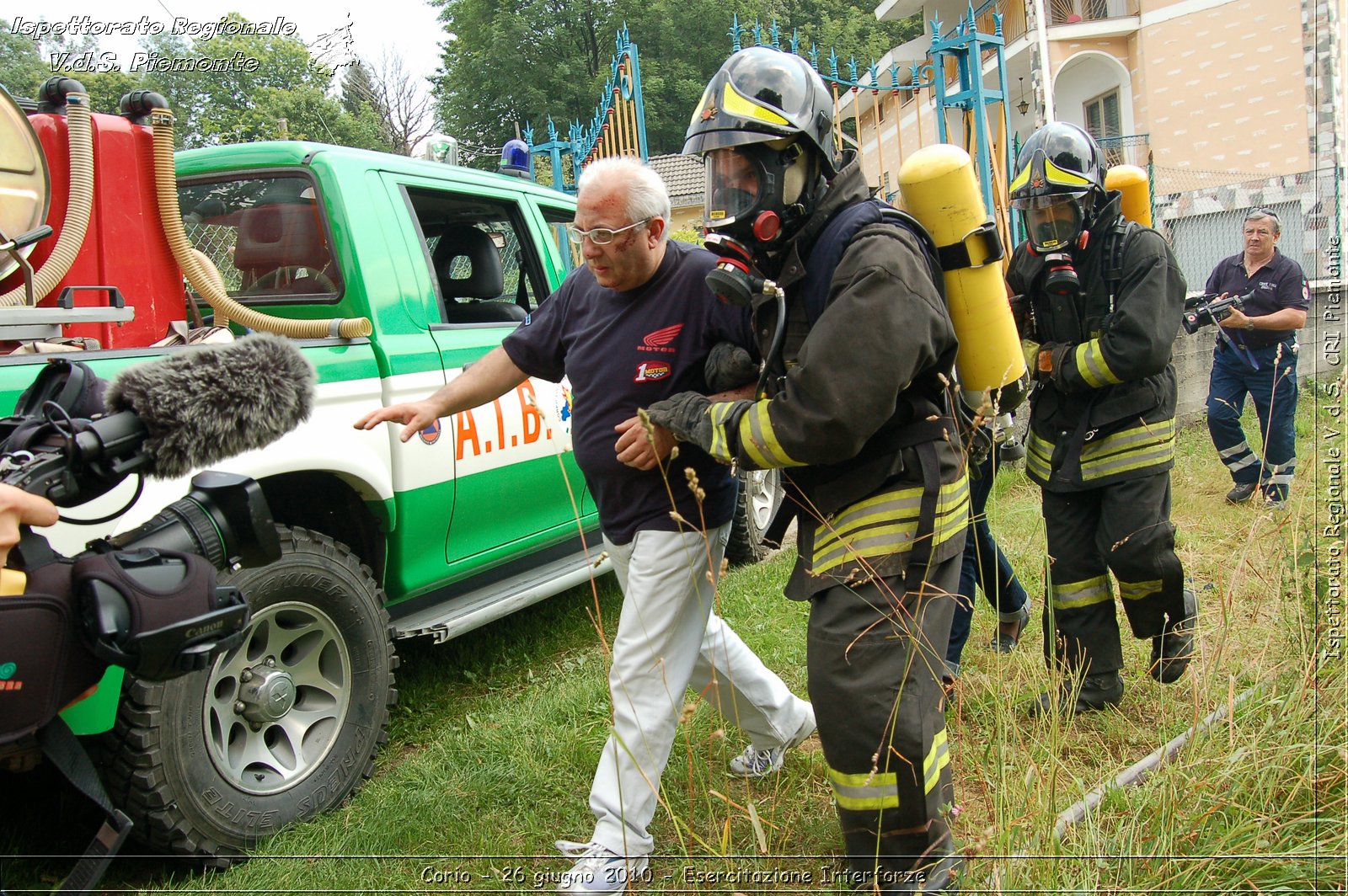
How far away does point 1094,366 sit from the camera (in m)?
3.46

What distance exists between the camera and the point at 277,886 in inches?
108

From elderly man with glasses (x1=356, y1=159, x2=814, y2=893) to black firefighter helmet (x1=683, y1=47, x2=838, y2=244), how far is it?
34cm

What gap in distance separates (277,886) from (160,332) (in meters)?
1.71

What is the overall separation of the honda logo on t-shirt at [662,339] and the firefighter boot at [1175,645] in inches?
83.2

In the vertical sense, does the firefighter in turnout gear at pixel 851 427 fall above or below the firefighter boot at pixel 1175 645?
above

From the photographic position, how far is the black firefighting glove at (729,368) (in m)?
2.58

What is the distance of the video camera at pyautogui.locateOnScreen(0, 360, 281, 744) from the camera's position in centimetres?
158

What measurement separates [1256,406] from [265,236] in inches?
273

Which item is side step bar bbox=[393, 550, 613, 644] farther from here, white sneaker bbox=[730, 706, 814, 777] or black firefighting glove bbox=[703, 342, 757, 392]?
black firefighting glove bbox=[703, 342, 757, 392]

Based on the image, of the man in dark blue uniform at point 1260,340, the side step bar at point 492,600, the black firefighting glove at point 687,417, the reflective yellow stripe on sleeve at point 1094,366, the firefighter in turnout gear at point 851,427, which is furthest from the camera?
the man in dark blue uniform at point 1260,340

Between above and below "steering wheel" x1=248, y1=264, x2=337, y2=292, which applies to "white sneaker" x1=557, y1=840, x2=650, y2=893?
below

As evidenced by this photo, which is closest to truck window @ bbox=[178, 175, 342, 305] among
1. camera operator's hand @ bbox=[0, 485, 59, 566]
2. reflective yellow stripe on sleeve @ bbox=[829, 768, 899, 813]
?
camera operator's hand @ bbox=[0, 485, 59, 566]

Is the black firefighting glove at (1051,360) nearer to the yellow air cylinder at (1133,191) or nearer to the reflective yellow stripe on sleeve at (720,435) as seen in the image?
the yellow air cylinder at (1133,191)

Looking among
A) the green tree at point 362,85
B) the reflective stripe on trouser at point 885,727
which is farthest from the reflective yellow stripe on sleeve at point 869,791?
the green tree at point 362,85
